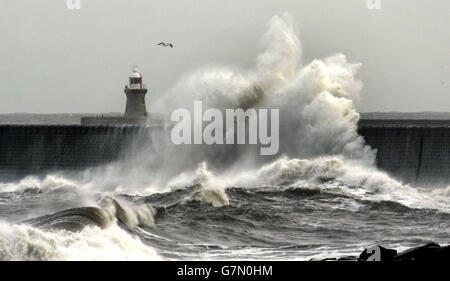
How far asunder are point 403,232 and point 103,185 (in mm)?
14616

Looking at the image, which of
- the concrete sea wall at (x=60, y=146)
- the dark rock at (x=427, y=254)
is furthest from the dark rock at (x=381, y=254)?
the concrete sea wall at (x=60, y=146)

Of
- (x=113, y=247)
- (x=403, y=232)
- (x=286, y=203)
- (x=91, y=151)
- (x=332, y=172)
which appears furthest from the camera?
(x=91, y=151)

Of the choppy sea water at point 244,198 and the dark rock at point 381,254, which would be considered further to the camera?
the choppy sea water at point 244,198

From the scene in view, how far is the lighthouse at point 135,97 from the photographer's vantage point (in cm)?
4859

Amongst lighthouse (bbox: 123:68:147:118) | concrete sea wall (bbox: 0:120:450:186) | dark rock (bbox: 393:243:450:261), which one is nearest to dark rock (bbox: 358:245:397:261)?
dark rock (bbox: 393:243:450:261)

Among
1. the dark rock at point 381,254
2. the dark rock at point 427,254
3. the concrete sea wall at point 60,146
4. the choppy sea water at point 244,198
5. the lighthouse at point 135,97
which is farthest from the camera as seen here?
the lighthouse at point 135,97

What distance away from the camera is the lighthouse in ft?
159

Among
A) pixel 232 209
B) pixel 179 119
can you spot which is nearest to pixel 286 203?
pixel 232 209

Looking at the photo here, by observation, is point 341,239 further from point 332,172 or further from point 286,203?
point 332,172

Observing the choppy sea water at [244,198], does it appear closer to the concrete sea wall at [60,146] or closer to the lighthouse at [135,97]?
the concrete sea wall at [60,146]

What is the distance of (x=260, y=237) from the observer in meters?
18.3

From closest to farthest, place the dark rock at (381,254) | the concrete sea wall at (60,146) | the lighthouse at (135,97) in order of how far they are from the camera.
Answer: the dark rock at (381,254) < the concrete sea wall at (60,146) < the lighthouse at (135,97)

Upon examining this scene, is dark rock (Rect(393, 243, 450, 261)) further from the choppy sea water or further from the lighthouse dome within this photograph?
the lighthouse dome
